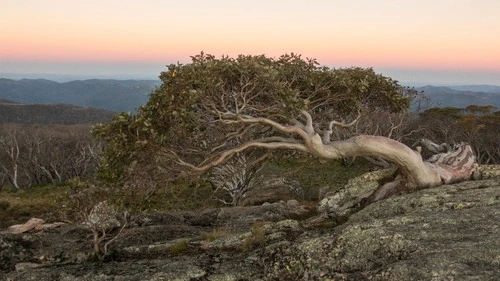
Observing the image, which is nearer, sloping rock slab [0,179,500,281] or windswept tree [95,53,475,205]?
sloping rock slab [0,179,500,281]

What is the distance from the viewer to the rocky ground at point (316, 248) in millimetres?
9031

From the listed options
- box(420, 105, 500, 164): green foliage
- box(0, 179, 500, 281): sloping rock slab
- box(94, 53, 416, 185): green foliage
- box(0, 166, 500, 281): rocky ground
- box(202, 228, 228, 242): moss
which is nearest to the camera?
box(0, 179, 500, 281): sloping rock slab

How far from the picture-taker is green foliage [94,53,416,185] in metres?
12.1

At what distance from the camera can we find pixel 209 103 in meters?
13.3

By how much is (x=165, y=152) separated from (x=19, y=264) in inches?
216

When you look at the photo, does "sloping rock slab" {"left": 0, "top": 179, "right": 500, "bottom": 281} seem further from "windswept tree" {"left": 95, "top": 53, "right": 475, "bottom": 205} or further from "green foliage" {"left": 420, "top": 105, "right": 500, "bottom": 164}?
"green foliage" {"left": 420, "top": 105, "right": 500, "bottom": 164}

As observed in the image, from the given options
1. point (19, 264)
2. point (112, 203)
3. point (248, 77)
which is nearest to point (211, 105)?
point (248, 77)

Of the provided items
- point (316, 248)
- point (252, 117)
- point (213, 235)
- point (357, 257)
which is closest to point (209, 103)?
point (252, 117)

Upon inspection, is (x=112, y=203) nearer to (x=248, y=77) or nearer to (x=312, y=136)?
(x=248, y=77)

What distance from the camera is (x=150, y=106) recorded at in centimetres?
1223

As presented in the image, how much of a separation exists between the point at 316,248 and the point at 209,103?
5.83m

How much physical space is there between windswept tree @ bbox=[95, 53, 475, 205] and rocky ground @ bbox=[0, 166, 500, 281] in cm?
214

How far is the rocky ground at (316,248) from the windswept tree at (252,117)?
214 cm

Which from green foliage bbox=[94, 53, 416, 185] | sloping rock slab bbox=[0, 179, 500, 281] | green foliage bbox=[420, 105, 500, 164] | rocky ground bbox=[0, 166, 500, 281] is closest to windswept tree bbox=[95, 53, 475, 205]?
green foliage bbox=[94, 53, 416, 185]
